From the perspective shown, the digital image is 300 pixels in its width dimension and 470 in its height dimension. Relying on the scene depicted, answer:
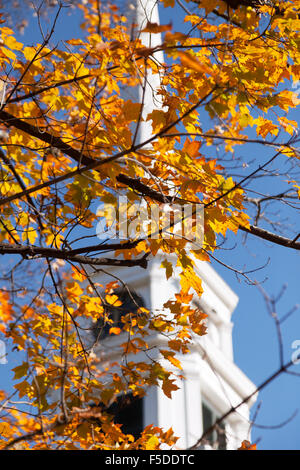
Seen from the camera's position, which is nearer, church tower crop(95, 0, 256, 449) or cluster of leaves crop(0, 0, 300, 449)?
cluster of leaves crop(0, 0, 300, 449)

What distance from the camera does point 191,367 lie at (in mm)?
15258

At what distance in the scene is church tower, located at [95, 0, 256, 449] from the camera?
13.5 m

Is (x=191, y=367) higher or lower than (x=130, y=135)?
higher

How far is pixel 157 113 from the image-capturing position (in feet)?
13.9

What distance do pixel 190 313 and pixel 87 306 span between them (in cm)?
134

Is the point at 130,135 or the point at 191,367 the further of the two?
the point at 191,367

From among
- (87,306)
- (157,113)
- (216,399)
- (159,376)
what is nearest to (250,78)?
(157,113)

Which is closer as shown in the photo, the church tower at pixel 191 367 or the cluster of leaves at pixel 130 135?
the cluster of leaves at pixel 130 135

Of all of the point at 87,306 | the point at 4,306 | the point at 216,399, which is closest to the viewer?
the point at 4,306

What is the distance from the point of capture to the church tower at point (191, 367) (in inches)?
533
